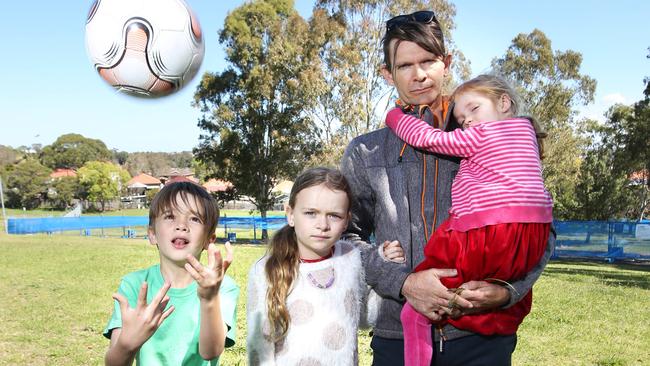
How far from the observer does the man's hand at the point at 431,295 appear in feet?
6.22

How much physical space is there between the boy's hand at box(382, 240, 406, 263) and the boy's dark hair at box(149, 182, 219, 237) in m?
0.84

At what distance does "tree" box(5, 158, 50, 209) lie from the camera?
6222cm

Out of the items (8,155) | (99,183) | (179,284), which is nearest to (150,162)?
(8,155)

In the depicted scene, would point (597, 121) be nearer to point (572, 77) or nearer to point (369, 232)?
point (572, 77)

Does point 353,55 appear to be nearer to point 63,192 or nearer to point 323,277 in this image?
point 323,277

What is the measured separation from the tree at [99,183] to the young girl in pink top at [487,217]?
6994cm

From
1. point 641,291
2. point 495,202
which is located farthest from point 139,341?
point 641,291

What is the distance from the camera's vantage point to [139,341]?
6.04 feet

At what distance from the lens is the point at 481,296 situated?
Result: 1.89m

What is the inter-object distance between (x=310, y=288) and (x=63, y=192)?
6798 cm

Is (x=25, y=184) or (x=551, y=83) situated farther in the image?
(x=25, y=184)

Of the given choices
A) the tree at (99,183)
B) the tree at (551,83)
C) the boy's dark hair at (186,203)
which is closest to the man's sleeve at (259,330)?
the boy's dark hair at (186,203)

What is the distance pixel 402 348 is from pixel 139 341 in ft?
3.18

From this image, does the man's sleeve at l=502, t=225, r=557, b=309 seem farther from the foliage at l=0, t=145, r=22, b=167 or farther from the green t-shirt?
the foliage at l=0, t=145, r=22, b=167
